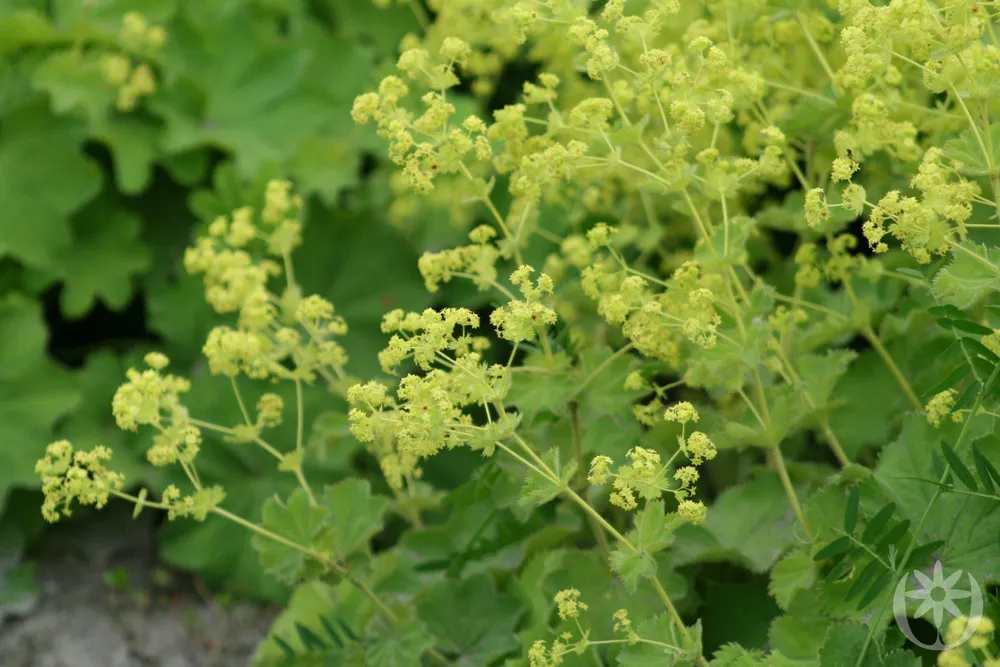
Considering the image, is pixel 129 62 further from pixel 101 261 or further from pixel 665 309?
pixel 665 309

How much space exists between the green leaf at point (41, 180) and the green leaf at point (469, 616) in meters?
1.11

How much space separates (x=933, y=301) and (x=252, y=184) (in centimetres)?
119

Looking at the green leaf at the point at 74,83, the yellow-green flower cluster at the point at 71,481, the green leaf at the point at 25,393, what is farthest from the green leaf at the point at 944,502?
the green leaf at the point at 74,83

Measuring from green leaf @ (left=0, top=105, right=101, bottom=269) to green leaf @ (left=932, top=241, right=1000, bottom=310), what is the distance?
64.1 inches

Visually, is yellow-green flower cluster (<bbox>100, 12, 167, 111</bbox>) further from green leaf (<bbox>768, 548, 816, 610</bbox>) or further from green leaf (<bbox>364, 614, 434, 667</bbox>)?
green leaf (<bbox>768, 548, 816, 610</bbox>)

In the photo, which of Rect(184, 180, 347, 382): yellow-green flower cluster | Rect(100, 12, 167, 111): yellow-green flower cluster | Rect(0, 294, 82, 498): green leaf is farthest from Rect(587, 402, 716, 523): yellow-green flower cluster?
Rect(100, 12, 167, 111): yellow-green flower cluster

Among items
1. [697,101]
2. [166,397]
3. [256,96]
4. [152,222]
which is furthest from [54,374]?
[697,101]

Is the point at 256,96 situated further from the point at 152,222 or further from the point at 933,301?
the point at 933,301

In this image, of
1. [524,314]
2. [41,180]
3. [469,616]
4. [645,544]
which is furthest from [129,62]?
[645,544]

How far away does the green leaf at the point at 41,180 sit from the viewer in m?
2.10

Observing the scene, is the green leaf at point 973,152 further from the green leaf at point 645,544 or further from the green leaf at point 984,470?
the green leaf at point 645,544

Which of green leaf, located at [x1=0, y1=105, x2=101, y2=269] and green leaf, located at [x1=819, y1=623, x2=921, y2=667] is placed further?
green leaf, located at [x1=0, y1=105, x2=101, y2=269]

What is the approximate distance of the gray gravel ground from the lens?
1.94 m

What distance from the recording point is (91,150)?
7.55ft
